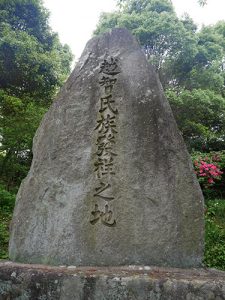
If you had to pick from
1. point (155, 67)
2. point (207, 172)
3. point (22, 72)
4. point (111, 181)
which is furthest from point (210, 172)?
point (22, 72)

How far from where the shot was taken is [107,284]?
270 centimetres

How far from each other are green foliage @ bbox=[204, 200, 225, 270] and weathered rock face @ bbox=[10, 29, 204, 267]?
11.5 ft

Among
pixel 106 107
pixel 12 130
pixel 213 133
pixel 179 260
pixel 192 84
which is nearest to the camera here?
pixel 179 260

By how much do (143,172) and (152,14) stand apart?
1256cm

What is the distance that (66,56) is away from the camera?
51.3ft

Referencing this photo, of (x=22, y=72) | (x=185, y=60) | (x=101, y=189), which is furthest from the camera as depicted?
(x=185, y=60)

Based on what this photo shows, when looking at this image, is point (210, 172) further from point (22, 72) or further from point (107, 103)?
point (22, 72)

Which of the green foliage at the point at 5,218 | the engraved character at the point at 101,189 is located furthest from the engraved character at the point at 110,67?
the green foliage at the point at 5,218

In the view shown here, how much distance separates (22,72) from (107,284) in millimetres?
10670

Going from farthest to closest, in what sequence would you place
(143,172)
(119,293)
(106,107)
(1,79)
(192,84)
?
(192,84), (1,79), (106,107), (143,172), (119,293)

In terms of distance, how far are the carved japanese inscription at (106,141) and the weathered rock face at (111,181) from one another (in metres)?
0.01

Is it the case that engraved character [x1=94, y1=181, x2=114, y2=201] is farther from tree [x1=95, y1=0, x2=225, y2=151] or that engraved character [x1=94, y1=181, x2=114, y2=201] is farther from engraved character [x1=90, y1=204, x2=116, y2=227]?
tree [x1=95, y1=0, x2=225, y2=151]

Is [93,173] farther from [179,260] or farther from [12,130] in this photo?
[12,130]

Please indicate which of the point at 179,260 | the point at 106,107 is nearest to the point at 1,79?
the point at 106,107
